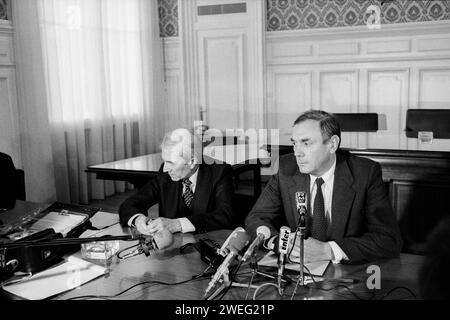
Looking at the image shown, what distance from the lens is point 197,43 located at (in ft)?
20.1

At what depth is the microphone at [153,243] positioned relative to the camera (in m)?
1.70

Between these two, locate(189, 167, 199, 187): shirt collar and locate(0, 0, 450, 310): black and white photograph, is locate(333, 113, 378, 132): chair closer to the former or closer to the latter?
locate(0, 0, 450, 310): black and white photograph

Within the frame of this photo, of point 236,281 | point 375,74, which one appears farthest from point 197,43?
point 236,281

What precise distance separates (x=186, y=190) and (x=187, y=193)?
0.02 metres

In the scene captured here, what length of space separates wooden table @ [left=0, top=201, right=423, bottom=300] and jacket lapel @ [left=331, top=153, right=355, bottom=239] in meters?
0.30

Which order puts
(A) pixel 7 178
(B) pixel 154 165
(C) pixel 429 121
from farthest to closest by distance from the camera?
1. (C) pixel 429 121
2. (B) pixel 154 165
3. (A) pixel 7 178

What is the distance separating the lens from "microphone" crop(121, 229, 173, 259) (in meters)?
1.70

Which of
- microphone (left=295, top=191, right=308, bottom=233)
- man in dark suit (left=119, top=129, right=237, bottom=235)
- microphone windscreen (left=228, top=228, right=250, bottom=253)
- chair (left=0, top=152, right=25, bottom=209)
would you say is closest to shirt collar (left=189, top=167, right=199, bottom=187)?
man in dark suit (left=119, top=129, right=237, bottom=235)

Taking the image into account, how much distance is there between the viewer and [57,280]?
60.1 inches

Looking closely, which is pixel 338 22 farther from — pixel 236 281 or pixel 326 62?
pixel 236 281

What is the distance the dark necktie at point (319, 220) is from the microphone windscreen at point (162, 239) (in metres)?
0.56

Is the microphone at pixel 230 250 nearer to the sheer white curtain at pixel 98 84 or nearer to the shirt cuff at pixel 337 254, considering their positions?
the shirt cuff at pixel 337 254

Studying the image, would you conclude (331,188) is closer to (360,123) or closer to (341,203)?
(341,203)

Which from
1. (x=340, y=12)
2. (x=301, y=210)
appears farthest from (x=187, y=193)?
(x=340, y=12)
